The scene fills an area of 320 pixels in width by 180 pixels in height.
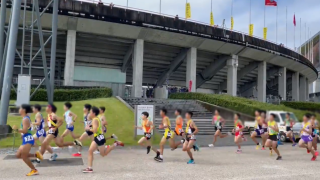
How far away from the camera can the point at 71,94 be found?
1975cm

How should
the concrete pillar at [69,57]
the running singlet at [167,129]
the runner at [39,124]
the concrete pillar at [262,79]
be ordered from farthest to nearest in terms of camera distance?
the concrete pillar at [262,79] < the concrete pillar at [69,57] < the running singlet at [167,129] < the runner at [39,124]

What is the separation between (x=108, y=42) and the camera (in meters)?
34.0

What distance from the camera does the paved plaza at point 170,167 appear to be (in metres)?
7.59

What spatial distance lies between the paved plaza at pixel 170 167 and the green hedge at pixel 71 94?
7674mm

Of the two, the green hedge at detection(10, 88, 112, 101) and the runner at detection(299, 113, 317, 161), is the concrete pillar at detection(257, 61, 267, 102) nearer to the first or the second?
the green hedge at detection(10, 88, 112, 101)

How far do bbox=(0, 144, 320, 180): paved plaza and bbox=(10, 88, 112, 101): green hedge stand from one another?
302 inches

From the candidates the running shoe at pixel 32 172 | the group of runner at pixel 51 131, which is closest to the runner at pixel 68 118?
the group of runner at pixel 51 131

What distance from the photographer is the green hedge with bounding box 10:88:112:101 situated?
1818 cm

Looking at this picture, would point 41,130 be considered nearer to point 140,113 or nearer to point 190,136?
point 190,136

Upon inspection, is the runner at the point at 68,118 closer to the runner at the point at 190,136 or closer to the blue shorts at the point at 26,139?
the blue shorts at the point at 26,139

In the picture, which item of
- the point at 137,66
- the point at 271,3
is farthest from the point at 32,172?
the point at 271,3

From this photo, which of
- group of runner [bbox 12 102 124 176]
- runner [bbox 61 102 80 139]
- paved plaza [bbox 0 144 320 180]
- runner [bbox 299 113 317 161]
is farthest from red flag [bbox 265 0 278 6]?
runner [bbox 61 102 80 139]

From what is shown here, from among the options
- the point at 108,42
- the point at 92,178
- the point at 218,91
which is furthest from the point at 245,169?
the point at 218,91

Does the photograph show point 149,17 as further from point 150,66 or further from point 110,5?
point 150,66
